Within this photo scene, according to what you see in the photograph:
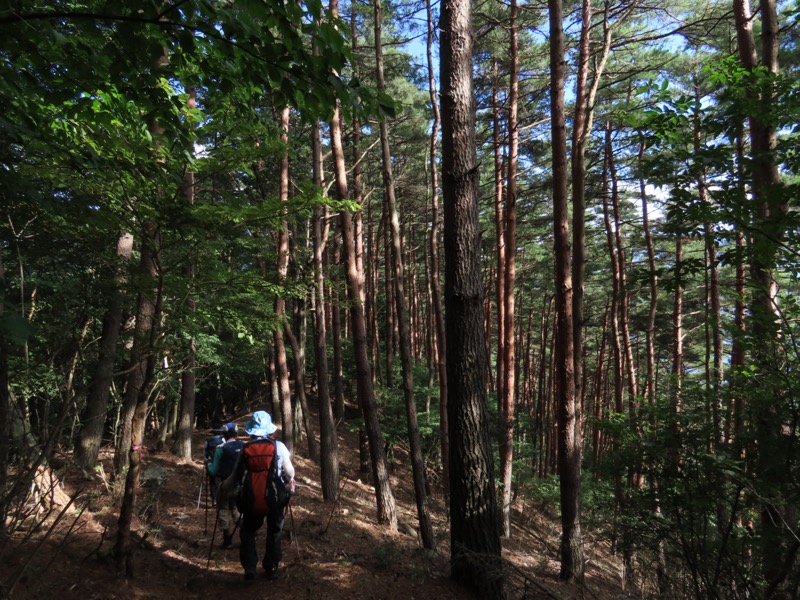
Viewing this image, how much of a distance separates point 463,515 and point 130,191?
4009mm

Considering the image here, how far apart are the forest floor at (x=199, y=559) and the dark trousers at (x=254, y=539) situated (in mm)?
191

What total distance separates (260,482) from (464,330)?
2.57m

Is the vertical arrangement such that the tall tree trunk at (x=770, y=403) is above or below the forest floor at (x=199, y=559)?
above

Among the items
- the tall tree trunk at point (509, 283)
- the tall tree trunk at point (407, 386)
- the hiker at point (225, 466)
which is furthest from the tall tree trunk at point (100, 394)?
the tall tree trunk at point (509, 283)

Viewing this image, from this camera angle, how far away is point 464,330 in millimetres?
4184

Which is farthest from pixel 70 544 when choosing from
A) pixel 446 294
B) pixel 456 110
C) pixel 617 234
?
pixel 617 234

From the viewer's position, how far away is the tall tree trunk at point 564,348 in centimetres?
744

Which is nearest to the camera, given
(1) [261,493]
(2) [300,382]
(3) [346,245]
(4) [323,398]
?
(1) [261,493]

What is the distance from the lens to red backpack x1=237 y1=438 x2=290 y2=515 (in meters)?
4.57

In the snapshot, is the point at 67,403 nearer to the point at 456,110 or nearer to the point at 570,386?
the point at 456,110

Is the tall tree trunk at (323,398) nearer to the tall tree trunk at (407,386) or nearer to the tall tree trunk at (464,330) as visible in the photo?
the tall tree trunk at (407,386)

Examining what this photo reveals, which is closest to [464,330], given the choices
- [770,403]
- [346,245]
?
[770,403]

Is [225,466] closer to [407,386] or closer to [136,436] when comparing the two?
[136,436]

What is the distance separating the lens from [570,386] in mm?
7516
